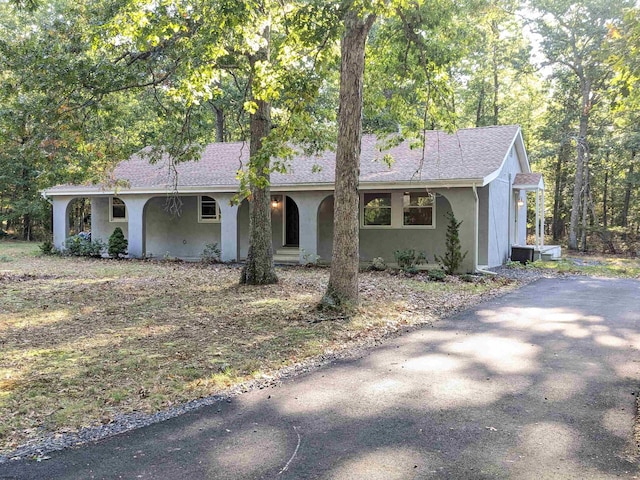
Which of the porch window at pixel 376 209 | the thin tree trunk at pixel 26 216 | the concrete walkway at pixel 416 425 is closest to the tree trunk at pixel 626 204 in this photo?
the porch window at pixel 376 209

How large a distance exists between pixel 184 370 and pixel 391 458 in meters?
2.84

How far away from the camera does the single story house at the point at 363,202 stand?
14.9 metres

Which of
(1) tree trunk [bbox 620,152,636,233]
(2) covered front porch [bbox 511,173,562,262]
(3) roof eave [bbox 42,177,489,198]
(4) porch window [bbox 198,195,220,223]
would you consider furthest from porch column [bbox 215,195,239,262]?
(1) tree trunk [bbox 620,152,636,233]

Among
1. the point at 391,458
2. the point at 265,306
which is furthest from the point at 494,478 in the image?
the point at 265,306

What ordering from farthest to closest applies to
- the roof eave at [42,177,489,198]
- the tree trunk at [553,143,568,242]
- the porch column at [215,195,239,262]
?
1. the tree trunk at [553,143,568,242]
2. the porch column at [215,195,239,262]
3. the roof eave at [42,177,489,198]

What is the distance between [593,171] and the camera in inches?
1180

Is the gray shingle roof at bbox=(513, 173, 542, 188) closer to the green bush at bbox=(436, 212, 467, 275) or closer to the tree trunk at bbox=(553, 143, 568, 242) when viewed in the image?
the green bush at bbox=(436, 212, 467, 275)

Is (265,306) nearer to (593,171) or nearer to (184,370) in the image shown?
(184,370)

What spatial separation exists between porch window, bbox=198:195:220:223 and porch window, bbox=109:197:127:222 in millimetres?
→ 3584

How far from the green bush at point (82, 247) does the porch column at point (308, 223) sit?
26.0ft

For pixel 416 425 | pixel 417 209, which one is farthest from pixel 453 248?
pixel 416 425

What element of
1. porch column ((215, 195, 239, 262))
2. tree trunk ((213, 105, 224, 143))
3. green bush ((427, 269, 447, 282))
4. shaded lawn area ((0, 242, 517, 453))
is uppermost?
tree trunk ((213, 105, 224, 143))

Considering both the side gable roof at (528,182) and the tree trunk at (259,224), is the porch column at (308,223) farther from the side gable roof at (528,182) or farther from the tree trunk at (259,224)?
the side gable roof at (528,182)

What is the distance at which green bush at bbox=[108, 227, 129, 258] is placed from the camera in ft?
62.0
